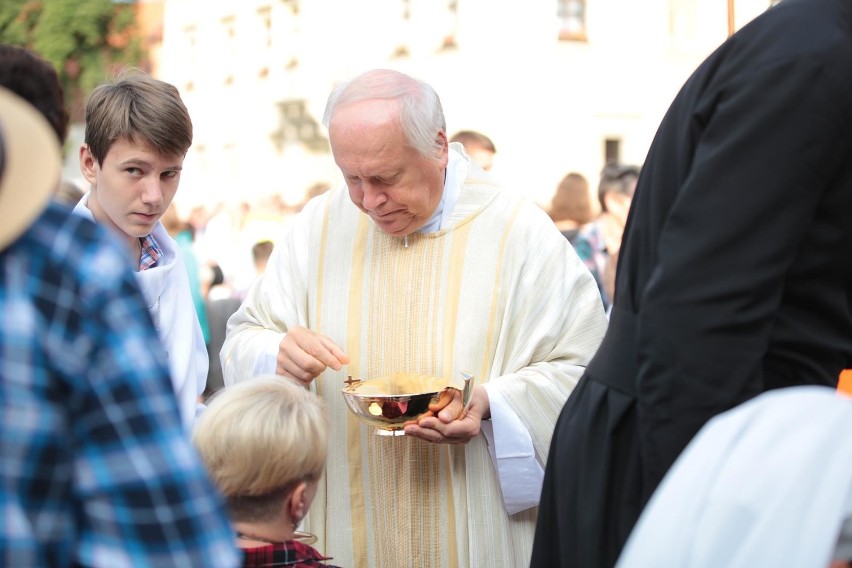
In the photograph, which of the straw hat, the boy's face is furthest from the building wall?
the straw hat

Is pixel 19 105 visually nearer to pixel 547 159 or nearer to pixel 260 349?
pixel 260 349

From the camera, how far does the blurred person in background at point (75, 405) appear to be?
156 cm

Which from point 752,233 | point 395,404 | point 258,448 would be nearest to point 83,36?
point 395,404

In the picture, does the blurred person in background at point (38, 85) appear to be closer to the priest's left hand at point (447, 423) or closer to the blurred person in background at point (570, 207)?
the priest's left hand at point (447, 423)

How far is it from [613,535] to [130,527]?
53.2 inches

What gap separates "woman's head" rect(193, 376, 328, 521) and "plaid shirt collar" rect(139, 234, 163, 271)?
0.96m

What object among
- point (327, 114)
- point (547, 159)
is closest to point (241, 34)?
point (547, 159)

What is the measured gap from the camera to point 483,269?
3797 millimetres

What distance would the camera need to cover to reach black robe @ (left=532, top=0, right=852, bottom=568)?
7.68ft

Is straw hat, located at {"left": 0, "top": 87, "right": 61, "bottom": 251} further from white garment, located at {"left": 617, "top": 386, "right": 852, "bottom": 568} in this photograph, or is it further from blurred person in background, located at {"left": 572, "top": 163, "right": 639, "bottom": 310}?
blurred person in background, located at {"left": 572, "top": 163, "right": 639, "bottom": 310}

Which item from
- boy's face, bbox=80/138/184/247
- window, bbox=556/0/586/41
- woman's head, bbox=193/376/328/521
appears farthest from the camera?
window, bbox=556/0/586/41

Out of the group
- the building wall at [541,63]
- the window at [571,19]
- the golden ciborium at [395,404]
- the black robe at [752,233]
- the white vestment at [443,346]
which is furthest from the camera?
the window at [571,19]

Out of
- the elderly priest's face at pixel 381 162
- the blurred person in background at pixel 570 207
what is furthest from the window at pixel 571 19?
the elderly priest's face at pixel 381 162

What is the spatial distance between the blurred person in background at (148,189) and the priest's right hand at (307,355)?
0.85 ft
